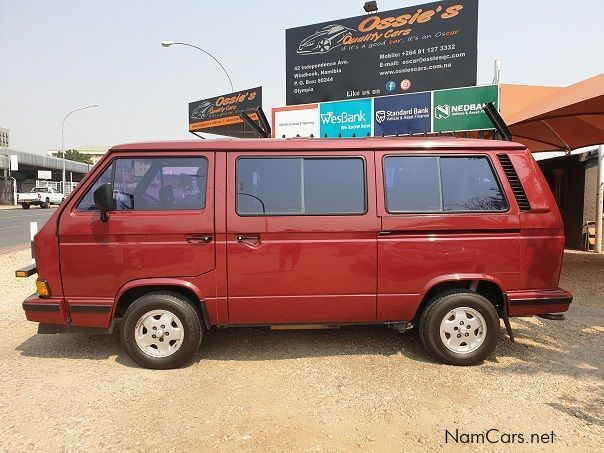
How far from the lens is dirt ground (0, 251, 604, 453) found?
2.75 metres

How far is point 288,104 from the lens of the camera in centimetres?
1455

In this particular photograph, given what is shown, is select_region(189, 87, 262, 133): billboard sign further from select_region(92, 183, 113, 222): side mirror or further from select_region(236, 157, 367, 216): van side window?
select_region(92, 183, 113, 222): side mirror

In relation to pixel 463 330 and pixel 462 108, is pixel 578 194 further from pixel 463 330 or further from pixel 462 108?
pixel 463 330

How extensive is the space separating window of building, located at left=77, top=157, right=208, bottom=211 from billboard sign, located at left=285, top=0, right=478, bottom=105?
9.89 m

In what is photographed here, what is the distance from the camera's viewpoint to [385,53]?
487 inches

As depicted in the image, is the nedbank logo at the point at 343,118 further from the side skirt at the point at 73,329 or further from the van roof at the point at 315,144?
the side skirt at the point at 73,329

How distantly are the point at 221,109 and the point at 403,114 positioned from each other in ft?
42.6

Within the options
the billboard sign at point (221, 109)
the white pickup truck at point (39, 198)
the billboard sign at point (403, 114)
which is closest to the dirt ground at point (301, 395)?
the billboard sign at point (403, 114)

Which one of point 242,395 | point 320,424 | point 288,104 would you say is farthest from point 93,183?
point 288,104

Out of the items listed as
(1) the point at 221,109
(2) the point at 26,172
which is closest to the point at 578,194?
(1) the point at 221,109

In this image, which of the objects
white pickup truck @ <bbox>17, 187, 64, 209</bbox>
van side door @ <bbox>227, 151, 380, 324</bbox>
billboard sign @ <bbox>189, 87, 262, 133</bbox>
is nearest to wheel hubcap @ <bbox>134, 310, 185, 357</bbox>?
van side door @ <bbox>227, 151, 380, 324</bbox>

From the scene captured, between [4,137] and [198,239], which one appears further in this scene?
[4,137]

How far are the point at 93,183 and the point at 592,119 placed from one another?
32.6 feet

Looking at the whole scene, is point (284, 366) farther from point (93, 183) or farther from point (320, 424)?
point (93, 183)
